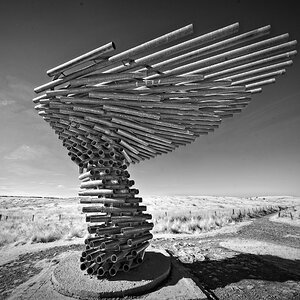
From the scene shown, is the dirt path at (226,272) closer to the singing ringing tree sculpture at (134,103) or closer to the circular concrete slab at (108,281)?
the circular concrete slab at (108,281)

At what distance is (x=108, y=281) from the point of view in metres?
4.82

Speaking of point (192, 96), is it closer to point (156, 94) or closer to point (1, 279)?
point (156, 94)

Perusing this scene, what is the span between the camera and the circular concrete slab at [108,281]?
438 cm

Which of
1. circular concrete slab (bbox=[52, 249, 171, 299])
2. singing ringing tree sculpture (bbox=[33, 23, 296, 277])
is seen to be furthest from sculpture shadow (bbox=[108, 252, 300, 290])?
singing ringing tree sculpture (bbox=[33, 23, 296, 277])

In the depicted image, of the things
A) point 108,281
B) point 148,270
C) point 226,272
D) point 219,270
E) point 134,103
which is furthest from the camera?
point 219,270

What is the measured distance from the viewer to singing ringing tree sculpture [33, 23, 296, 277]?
3.62 meters

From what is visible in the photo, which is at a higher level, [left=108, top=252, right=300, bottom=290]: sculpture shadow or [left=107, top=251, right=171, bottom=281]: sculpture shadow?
[left=107, top=251, right=171, bottom=281]: sculpture shadow

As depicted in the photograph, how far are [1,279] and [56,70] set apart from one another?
5.56 m

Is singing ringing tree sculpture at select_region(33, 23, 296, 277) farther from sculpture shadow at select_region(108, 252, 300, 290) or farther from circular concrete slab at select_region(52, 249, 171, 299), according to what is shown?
sculpture shadow at select_region(108, 252, 300, 290)

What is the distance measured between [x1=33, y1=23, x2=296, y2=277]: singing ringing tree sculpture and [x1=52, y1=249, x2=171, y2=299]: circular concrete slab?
19 cm

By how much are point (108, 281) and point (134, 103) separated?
381 centimetres

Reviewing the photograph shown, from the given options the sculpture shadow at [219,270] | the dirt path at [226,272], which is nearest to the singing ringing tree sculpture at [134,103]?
the sculpture shadow at [219,270]

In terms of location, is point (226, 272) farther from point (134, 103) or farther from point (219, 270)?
point (134, 103)

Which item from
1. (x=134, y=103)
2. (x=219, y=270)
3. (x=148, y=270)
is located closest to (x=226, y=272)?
(x=219, y=270)
